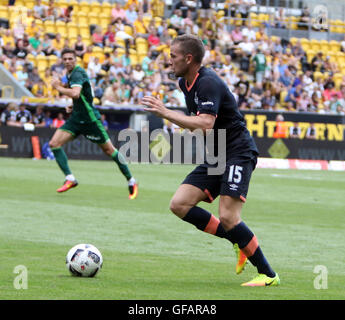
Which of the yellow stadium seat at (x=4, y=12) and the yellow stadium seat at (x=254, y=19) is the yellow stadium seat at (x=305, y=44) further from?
the yellow stadium seat at (x=4, y=12)

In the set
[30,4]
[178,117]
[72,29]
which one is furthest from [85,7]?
[178,117]

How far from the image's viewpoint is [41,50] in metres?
30.1

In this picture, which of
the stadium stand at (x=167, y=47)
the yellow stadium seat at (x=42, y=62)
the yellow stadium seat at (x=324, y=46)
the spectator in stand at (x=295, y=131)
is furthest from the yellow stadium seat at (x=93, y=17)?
the yellow stadium seat at (x=324, y=46)

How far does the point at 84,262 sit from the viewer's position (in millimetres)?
8016

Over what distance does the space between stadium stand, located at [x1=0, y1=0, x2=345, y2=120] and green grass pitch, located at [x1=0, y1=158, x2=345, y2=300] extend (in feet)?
34.6

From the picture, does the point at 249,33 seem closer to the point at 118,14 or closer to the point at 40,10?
the point at 118,14

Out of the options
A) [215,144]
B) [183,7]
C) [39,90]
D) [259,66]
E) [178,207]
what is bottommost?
[259,66]

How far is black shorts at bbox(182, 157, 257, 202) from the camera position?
26.5 ft

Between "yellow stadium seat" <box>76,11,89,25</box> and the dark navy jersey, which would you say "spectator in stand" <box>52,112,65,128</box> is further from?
the dark navy jersey

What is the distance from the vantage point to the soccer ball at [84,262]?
8.02 m

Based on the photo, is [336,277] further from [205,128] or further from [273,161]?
[273,161]

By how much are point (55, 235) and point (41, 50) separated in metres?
19.9

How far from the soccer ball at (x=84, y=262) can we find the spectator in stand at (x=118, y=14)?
84.9 ft

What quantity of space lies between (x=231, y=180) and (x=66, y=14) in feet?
A: 83.8
